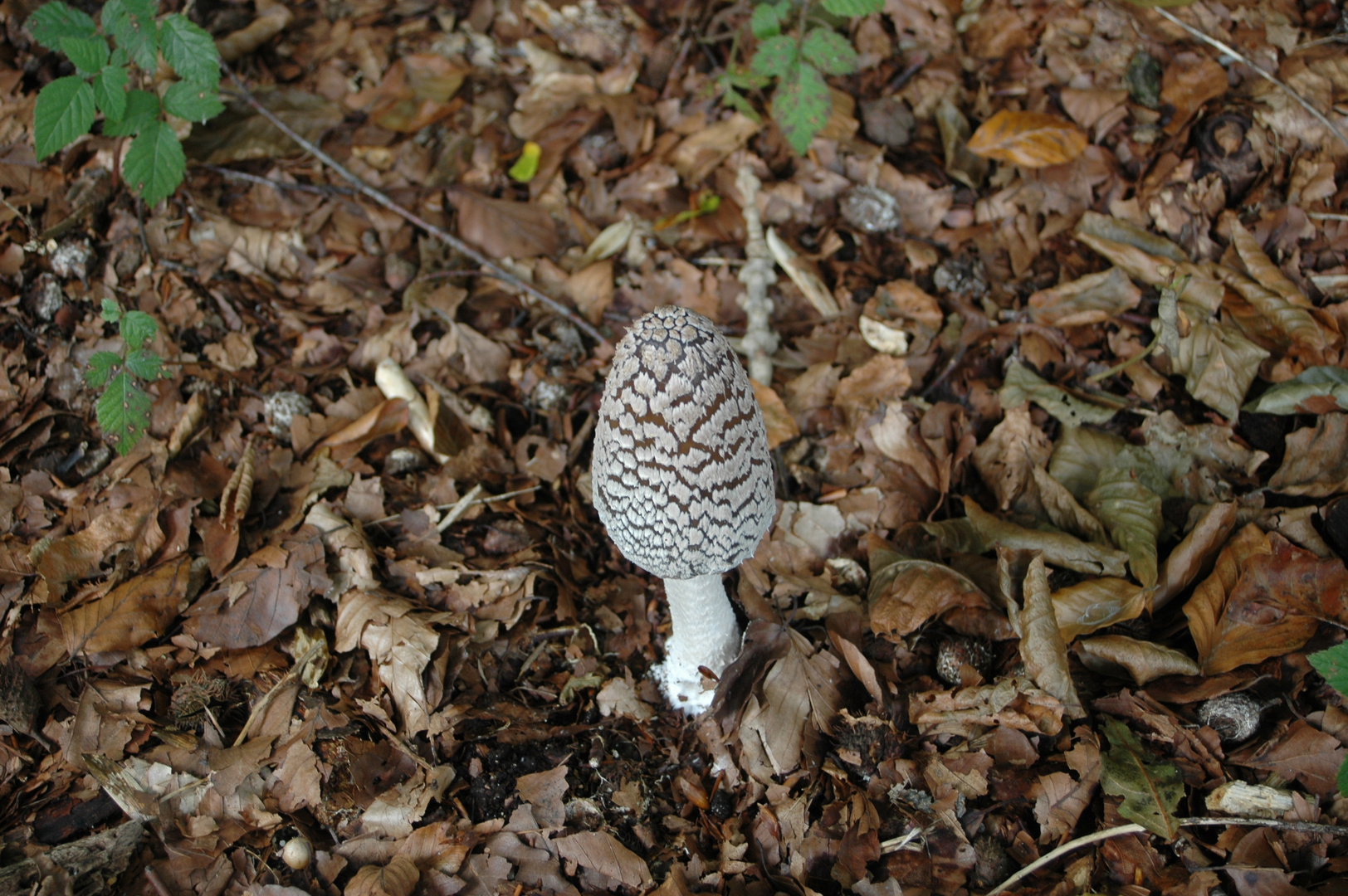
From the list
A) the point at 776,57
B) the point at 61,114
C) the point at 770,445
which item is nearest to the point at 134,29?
the point at 61,114

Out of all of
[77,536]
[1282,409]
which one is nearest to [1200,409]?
[1282,409]

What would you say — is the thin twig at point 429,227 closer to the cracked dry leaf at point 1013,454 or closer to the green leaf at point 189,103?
the green leaf at point 189,103

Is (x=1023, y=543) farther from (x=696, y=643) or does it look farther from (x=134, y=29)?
(x=134, y=29)

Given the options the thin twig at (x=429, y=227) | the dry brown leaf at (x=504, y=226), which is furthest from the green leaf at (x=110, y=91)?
the dry brown leaf at (x=504, y=226)

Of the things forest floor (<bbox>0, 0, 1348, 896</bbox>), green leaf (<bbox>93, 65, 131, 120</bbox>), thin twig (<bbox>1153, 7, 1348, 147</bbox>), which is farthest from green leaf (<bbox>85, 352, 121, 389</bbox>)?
thin twig (<bbox>1153, 7, 1348, 147</bbox>)

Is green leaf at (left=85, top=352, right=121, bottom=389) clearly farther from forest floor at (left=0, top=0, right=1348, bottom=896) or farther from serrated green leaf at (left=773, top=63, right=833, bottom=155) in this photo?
serrated green leaf at (left=773, top=63, right=833, bottom=155)

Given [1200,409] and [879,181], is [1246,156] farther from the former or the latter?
[879,181]

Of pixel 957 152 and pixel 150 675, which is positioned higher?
pixel 957 152

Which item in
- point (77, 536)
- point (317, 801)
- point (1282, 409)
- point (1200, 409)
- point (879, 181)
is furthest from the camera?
point (879, 181)
